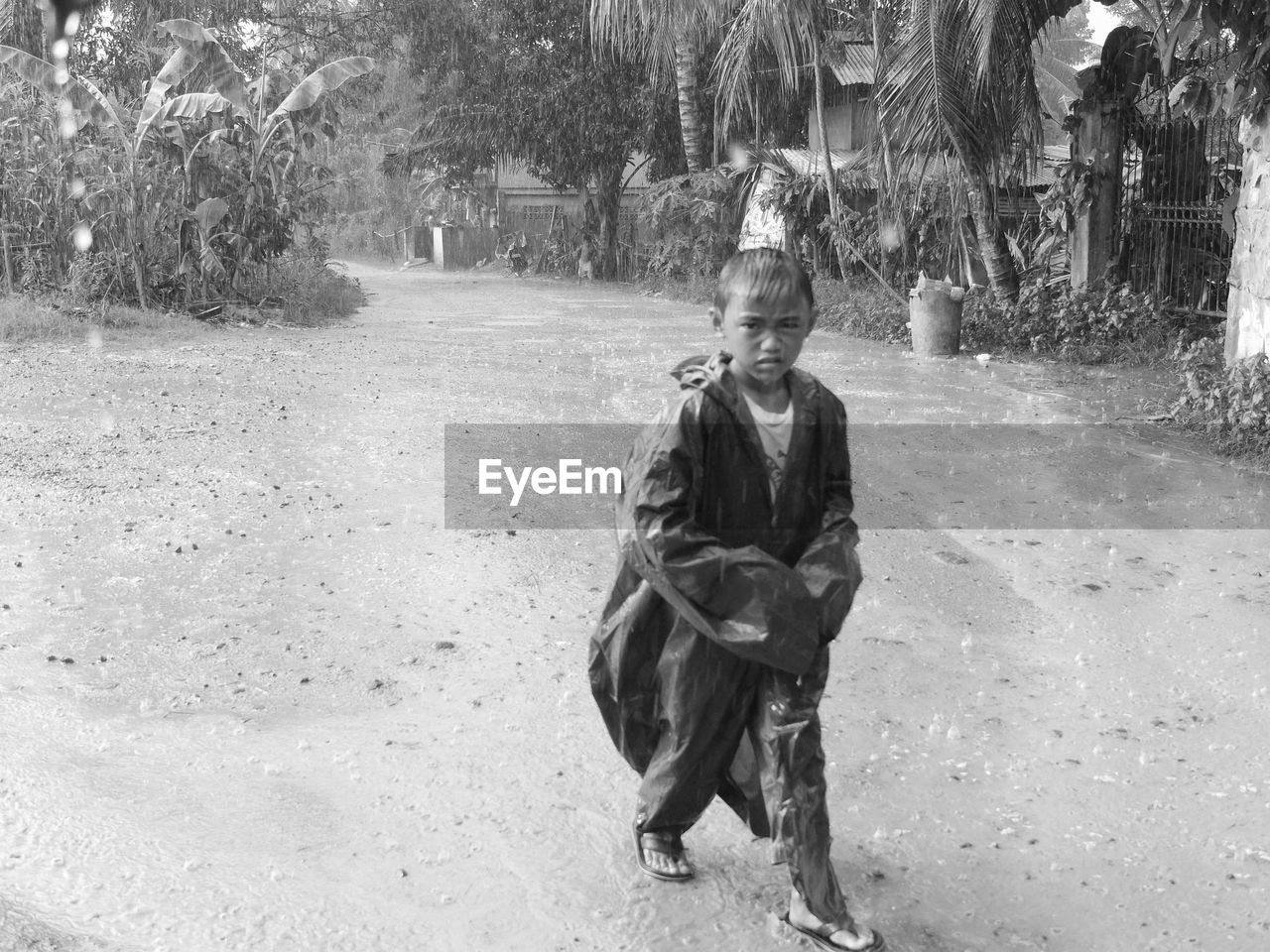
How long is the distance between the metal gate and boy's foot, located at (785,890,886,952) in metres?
9.58

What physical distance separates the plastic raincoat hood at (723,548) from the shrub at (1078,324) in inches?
385

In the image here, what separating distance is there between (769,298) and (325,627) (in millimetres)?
2875

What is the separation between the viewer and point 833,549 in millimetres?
2814

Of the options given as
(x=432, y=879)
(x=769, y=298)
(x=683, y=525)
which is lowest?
(x=432, y=879)

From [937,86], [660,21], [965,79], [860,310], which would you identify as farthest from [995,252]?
[660,21]

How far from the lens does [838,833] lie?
338cm

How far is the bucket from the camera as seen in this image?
1264 centimetres

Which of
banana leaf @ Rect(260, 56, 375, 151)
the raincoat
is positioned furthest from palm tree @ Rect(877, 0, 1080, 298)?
the raincoat

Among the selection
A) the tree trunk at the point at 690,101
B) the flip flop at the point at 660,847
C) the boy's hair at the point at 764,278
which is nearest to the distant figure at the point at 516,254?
the tree trunk at the point at 690,101

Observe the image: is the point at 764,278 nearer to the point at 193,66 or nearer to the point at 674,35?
the point at 193,66

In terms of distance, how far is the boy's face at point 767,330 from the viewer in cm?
274

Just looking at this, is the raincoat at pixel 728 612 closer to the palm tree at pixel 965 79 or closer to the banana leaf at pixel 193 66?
the palm tree at pixel 965 79

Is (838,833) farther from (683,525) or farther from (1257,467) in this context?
(1257,467)

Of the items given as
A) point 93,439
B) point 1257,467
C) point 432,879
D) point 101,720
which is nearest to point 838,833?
Result: point 432,879
